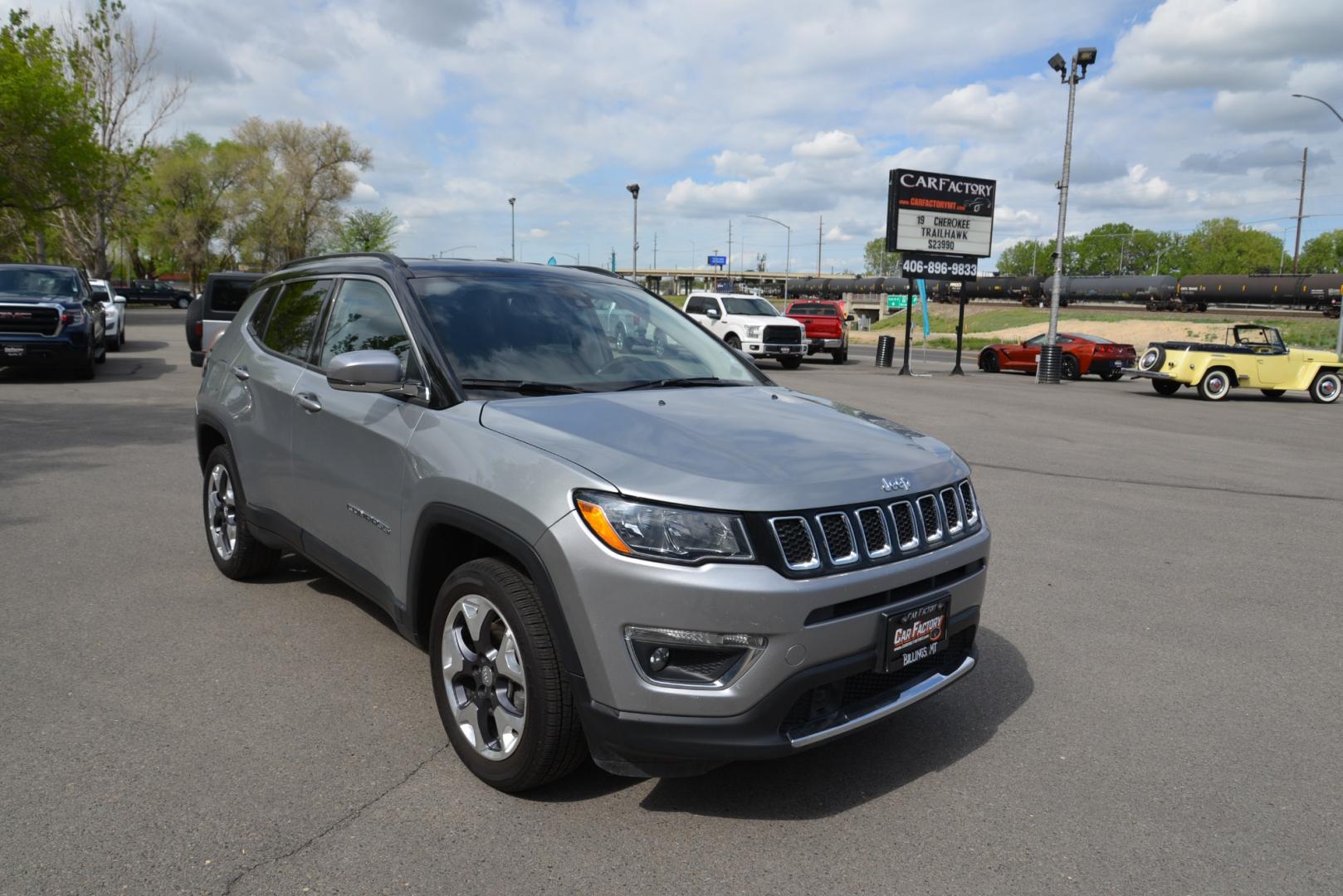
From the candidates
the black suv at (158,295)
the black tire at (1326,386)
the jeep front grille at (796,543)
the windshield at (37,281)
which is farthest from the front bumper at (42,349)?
the black suv at (158,295)

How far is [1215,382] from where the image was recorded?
71.0ft

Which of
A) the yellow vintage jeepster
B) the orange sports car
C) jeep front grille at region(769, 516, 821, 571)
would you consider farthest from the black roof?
the orange sports car

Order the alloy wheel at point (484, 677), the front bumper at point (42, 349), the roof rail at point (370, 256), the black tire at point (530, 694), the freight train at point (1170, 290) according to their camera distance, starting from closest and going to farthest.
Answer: the black tire at point (530, 694), the alloy wheel at point (484, 677), the roof rail at point (370, 256), the front bumper at point (42, 349), the freight train at point (1170, 290)

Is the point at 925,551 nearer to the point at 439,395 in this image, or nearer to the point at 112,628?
the point at 439,395

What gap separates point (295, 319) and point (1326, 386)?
22913mm

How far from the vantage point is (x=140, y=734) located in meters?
3.71

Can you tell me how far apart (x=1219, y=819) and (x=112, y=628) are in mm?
4783

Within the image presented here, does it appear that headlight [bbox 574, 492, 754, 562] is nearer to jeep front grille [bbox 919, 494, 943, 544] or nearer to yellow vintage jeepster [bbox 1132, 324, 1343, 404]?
jeep front grille [bbox 919, 494, 943, 544]

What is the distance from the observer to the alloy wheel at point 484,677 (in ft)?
10.6

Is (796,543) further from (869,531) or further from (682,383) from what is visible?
(682,383)

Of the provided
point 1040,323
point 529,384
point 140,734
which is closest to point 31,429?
point 140,734

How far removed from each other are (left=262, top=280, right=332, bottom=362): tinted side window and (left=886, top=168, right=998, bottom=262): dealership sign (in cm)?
2377

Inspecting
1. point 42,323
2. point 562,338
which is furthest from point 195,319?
point 562,338

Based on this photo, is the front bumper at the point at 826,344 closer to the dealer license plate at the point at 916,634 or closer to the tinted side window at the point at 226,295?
the tinted side window at the point at 226,295
